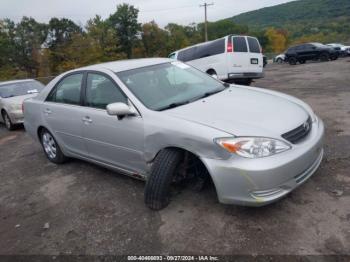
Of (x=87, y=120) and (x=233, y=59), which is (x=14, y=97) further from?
(x=233, y=59)

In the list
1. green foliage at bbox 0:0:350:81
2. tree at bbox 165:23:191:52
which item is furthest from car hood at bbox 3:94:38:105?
tree at bbox 165:23:191:52

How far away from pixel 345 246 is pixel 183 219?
1436 mm

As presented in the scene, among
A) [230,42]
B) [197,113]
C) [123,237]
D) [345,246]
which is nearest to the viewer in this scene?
[345,246]

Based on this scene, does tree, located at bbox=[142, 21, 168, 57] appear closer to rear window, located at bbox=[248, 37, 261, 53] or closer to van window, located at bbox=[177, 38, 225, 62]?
van window, located at bbox=[177, 38, 225, 62]

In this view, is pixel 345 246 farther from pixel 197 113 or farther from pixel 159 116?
pixel 159 116

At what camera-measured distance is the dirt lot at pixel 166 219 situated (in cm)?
286

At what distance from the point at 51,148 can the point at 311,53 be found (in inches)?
909

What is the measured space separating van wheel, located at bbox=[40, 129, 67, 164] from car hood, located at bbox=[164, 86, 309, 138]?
8.23 ft

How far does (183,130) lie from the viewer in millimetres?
3188

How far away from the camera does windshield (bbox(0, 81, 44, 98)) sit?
9289 mm

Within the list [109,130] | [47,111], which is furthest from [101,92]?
[47,111]

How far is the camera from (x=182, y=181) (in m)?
3.79

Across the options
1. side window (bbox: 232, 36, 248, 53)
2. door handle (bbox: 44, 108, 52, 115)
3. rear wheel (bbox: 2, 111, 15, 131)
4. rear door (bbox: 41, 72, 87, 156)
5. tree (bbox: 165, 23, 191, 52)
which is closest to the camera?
rear door (bbox: 41, 72, 87, 156)

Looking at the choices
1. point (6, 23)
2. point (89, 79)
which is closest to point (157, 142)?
point (89, 79)
